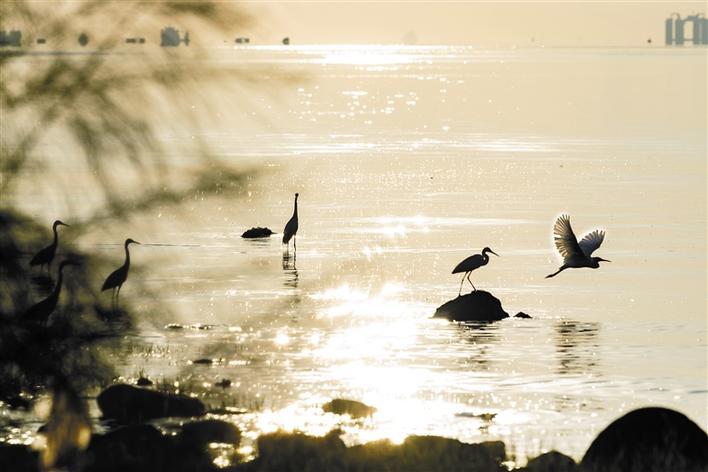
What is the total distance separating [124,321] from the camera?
9.45 metres

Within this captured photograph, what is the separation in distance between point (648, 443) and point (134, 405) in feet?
24.1

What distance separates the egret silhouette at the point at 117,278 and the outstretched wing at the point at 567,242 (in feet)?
67.6

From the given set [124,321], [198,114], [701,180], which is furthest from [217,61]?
[701,180]

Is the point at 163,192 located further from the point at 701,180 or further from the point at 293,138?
the point at 293,138

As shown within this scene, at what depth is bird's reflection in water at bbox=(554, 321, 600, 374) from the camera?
90.0ft

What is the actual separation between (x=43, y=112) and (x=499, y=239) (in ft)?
133

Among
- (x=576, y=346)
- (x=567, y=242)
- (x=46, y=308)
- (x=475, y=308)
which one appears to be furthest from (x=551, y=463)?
(x=475, y=308)

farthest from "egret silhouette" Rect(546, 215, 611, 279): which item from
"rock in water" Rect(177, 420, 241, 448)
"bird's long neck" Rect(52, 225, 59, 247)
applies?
"bird's long neck" Rect(52, 225, 59, 247)

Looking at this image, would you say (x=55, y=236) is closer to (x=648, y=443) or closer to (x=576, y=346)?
(x=648, y=443)

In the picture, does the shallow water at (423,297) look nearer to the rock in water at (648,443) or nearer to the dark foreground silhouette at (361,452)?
the dark foreground silhouette at (361,452)

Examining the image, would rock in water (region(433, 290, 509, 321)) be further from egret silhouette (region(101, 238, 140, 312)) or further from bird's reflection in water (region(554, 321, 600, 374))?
egret silhouette (region(101, 238, 140, 312))

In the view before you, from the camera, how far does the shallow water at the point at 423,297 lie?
937 cm

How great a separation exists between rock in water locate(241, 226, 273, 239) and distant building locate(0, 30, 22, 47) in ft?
123

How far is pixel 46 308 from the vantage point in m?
9.95
